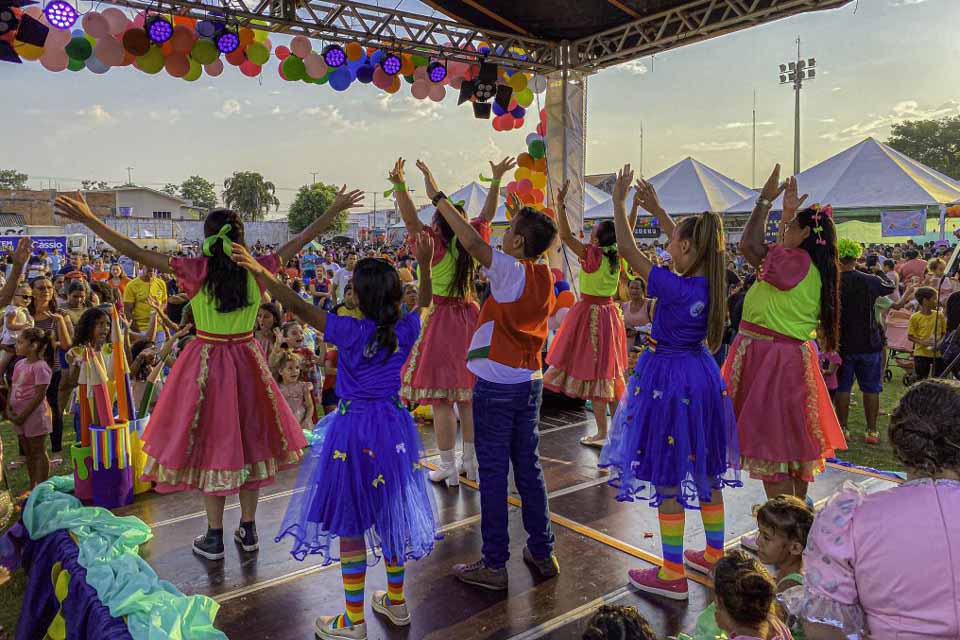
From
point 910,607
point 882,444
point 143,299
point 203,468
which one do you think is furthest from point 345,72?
point 910,607

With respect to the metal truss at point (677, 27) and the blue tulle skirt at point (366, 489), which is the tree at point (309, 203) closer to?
the metal truss at point (677, 27)

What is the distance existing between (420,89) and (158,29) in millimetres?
3134

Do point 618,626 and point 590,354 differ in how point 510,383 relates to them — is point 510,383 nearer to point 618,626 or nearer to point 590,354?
point 618,626

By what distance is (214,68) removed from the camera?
7.45 meters

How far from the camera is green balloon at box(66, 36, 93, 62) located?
21.3 ft

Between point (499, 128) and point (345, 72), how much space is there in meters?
2.28

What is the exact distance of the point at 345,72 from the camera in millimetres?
8133

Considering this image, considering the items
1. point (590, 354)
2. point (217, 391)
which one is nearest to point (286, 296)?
point (217, 391)

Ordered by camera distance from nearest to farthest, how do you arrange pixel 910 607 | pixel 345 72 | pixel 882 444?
pixel 910 607, pixel 882 444, pixel 345 72

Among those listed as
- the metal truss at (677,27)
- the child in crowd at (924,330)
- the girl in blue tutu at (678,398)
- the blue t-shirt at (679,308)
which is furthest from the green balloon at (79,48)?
the child in crowd at (924,330)

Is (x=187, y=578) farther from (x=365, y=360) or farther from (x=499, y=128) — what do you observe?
(x=499, y=128)

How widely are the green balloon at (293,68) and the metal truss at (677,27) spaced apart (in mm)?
3310

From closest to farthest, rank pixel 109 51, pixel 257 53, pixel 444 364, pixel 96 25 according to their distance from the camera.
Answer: pixel 444 364
pixel 96 25
pixel 109 51
pixel 257 53

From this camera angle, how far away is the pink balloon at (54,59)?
6371 mm
